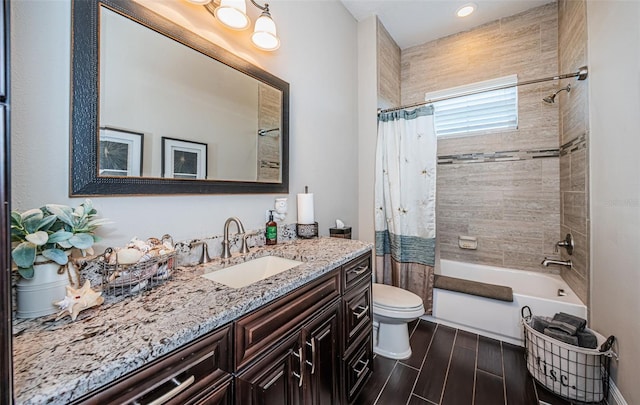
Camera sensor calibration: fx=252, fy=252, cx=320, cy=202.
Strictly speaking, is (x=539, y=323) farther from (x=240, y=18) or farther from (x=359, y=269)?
(x=240, y=18)

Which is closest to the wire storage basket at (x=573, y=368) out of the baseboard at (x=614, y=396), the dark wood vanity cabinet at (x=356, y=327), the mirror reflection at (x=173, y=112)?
the baseboard at (x=614, y=396)

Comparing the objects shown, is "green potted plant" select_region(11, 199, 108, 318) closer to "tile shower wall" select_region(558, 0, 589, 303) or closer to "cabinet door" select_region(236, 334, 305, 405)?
"cabinet door" select_region(236, 334, 305, 405)

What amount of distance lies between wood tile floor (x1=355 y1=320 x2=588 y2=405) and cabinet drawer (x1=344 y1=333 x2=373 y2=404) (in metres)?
0.09

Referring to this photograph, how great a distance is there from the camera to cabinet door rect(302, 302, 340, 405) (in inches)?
40.2

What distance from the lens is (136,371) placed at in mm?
525

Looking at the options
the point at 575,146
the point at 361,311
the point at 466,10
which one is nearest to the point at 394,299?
the point at 361,311

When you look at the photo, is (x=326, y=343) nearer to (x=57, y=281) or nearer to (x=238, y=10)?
(x=57, y=281)

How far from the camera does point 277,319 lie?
0.88 metres

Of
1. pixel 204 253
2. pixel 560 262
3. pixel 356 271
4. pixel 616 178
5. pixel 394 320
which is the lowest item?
pixel 394 320

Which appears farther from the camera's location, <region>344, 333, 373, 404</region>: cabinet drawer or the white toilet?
the white toilet

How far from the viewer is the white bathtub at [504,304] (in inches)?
72.4

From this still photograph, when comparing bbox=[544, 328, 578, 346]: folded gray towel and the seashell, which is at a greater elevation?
the seashell

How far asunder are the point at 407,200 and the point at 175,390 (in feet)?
6.77

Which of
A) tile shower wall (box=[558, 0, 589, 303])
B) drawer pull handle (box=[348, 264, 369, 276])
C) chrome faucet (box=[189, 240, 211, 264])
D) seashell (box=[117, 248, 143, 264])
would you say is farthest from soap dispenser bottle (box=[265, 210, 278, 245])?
tile shower wall (box=[558, 0, 589, 303])
